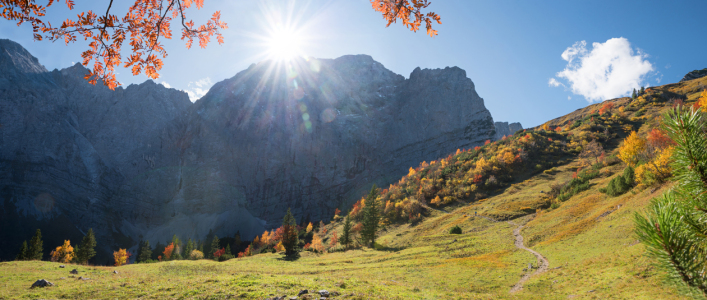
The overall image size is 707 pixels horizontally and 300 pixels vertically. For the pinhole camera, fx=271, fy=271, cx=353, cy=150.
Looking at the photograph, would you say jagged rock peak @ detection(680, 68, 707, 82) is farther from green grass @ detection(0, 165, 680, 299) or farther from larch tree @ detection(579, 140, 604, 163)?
green grass @ detection(0, 165, 680, 299)

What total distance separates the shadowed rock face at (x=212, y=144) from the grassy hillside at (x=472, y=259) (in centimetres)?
7403

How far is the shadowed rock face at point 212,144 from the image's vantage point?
127 meters

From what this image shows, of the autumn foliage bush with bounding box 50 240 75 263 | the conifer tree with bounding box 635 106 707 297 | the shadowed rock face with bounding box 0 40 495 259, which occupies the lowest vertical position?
the autumn foliage bush with bounding box 50 240 75 263

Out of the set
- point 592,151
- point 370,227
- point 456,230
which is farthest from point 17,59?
point 592,151

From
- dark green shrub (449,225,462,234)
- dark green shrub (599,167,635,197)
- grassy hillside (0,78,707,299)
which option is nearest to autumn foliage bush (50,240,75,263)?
grassy hillside (0,78,707,299)

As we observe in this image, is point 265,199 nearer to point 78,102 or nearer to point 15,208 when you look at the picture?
point 15,208

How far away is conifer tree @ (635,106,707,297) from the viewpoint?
288 centimetres

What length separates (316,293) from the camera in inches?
479

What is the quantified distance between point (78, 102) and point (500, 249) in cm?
22830

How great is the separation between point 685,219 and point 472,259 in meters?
32.9

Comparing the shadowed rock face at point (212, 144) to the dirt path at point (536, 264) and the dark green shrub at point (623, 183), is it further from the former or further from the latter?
the dark green shrub at point (623, 183)

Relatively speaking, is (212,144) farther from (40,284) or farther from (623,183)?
(623,183)

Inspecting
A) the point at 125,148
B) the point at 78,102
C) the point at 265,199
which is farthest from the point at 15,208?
the point at 265,199

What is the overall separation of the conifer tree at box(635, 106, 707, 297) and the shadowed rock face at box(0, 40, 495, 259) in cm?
14976
